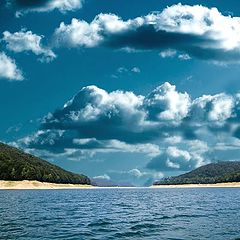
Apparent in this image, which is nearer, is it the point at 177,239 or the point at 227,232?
the point at 177,239

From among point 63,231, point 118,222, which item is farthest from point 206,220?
point 63,231

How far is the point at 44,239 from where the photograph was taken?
49438 mm

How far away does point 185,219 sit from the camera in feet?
233

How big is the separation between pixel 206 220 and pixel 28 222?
2567 cm

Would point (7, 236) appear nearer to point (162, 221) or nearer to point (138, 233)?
point (138, 233)

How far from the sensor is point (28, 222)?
2638 inches

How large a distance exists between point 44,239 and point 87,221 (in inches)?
793

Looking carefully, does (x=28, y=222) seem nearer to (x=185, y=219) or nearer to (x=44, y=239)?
(x=44, y=239)

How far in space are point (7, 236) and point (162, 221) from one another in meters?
25.5

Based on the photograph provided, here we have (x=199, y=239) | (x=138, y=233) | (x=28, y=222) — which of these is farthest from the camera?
(x=28, y=222)

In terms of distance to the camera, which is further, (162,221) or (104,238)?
(162,221)

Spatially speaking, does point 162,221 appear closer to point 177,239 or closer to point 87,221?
point 87,221

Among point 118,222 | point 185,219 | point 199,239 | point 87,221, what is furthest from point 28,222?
point 199,239

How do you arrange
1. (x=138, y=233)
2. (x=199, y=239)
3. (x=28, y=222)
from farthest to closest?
1. (x=28, y=222)
2. (x=138, y=233)
3. (x=199, y=239)
